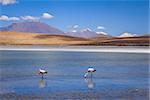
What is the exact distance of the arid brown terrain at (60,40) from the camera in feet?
33.7

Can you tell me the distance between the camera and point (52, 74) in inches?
299

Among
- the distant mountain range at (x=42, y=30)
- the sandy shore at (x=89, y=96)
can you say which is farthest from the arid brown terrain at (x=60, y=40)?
the sandy shore at (x=89, y=96)

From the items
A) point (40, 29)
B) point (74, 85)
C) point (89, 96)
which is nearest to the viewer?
point (89, 96)

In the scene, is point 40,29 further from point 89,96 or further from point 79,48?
point 89,96

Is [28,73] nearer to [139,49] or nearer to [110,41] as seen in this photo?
[110,41]

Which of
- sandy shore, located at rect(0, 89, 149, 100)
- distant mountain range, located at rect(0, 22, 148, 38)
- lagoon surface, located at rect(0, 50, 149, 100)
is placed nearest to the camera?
sandy shore, located at rect(0, 89, 149, 100)

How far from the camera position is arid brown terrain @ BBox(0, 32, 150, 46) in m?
10.3

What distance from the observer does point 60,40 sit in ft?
35.8

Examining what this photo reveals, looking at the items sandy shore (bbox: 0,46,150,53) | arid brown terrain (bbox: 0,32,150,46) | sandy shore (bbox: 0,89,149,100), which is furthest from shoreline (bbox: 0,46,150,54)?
sandy shore (bbox: 0,89,149,100)

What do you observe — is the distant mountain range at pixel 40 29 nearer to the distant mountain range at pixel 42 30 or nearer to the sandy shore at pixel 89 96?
the distant mountain range at pixel 42 30

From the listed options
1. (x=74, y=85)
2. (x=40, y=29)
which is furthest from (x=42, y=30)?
(x=74, y=85)

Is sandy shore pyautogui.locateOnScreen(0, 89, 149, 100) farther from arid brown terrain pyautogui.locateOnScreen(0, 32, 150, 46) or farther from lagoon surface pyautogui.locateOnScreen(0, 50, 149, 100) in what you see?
arid brown terrain pyautogui.locateOnScreen(0, 32, 150, 46)

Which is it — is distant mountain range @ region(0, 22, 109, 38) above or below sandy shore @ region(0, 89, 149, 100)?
above

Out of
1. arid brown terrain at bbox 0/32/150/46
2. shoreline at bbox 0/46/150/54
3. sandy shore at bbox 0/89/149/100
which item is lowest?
sandy shore at bbox 0/89/149/100
